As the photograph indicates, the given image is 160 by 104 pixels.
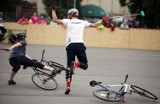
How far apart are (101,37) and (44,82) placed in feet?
54.9

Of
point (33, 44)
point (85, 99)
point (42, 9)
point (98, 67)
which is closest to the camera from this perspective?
point (85, 99)

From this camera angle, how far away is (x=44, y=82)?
432 inches

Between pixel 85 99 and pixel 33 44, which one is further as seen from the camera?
pixel 33 44

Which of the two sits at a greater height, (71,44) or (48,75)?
(71,44)

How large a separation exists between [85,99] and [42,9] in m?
43.7

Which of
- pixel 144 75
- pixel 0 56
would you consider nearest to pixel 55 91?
pixel 144 75

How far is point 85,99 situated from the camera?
10031 mm

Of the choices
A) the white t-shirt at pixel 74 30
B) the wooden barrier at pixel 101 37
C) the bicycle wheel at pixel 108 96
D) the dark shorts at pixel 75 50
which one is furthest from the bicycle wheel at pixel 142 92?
the wooden barrier at pixel 101 37

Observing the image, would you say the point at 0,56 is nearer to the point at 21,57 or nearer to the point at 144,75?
the point at 144,75

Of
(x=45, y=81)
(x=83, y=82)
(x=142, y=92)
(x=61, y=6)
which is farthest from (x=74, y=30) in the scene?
(x=61, y=6)

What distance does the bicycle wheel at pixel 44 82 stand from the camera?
432 inches

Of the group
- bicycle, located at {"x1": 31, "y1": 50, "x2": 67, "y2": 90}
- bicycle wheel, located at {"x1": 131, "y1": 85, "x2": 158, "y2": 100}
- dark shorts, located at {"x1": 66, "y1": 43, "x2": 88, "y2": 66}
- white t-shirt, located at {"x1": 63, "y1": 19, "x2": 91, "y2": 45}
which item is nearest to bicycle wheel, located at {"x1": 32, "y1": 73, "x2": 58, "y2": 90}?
bicycle, located at {"x1": 31, "y1": 50, "x2": 67, "y2": 90}

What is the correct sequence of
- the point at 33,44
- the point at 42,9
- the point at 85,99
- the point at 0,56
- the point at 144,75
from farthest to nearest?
the point at 42,9, the point at 33,44, the point at 0,56, the point at 144,75, the point at 85,99

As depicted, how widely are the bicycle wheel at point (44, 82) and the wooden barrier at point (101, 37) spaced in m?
15.7
